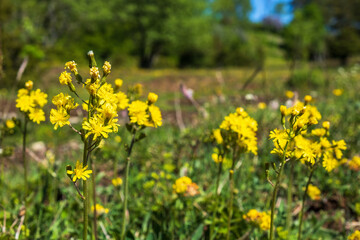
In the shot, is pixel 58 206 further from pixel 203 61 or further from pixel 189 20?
pixel 203 61

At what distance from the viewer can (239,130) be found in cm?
131

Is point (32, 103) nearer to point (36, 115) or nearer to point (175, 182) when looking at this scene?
point (36, 115)

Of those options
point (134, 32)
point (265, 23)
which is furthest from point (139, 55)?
point (265, 23)

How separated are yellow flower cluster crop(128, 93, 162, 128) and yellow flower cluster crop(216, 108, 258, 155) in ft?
0.87

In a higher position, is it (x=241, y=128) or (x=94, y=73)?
(x=94, y=73)

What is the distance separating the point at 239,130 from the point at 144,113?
1.24 feet

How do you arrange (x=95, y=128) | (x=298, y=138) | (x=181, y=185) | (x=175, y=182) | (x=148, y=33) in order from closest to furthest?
(x=95, y=128) → (x=298, y=138) → (x=181, y=185) → (x=175, y=182) → (x=148, y=33)

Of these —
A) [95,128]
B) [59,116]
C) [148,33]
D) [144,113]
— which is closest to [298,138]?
[144,113]

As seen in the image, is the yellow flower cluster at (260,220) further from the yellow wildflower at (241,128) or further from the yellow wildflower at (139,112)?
the yellow wildflower at (139,112)

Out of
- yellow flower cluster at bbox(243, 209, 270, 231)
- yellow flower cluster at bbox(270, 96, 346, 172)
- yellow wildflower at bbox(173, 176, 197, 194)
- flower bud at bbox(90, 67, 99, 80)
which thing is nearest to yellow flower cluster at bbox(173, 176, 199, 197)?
yellow wildflower at bbox(173, 176, 197, 194)

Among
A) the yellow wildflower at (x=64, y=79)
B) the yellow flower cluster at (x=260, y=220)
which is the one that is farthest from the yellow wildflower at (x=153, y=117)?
the yellow flower cluster at (x=260, y=220)

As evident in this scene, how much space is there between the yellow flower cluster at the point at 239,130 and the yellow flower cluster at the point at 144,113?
267 mm

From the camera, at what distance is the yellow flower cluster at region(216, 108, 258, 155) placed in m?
1.31

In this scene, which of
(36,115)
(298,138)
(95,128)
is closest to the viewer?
(95,128)
